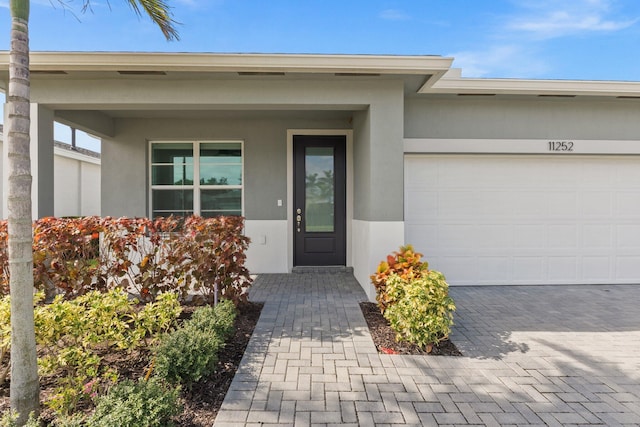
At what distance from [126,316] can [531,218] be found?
20.2ft

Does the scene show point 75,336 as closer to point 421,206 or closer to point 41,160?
point 41,160

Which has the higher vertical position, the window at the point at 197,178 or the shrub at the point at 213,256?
the window at the point at 197,178

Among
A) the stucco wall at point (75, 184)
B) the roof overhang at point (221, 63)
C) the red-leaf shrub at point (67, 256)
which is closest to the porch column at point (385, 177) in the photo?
the roof overhang at point (221, 63)

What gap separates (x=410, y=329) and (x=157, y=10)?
12.9 feet

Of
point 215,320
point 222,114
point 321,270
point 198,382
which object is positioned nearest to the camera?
point 198,382

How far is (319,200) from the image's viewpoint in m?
6.52

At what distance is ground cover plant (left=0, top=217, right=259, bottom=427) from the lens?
2066mm

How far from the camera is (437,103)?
5414 mm


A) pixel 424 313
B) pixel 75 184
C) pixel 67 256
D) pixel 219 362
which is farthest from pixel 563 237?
pixel 75 184

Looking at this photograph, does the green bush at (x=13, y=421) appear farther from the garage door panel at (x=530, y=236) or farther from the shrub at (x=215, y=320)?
the garage door panel at (x=530, y=236)

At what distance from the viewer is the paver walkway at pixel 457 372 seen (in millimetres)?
2191

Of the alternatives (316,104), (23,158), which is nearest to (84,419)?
(23,158)

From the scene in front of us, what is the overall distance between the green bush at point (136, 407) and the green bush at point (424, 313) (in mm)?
2062

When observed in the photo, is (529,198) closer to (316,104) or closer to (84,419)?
(316,104)
